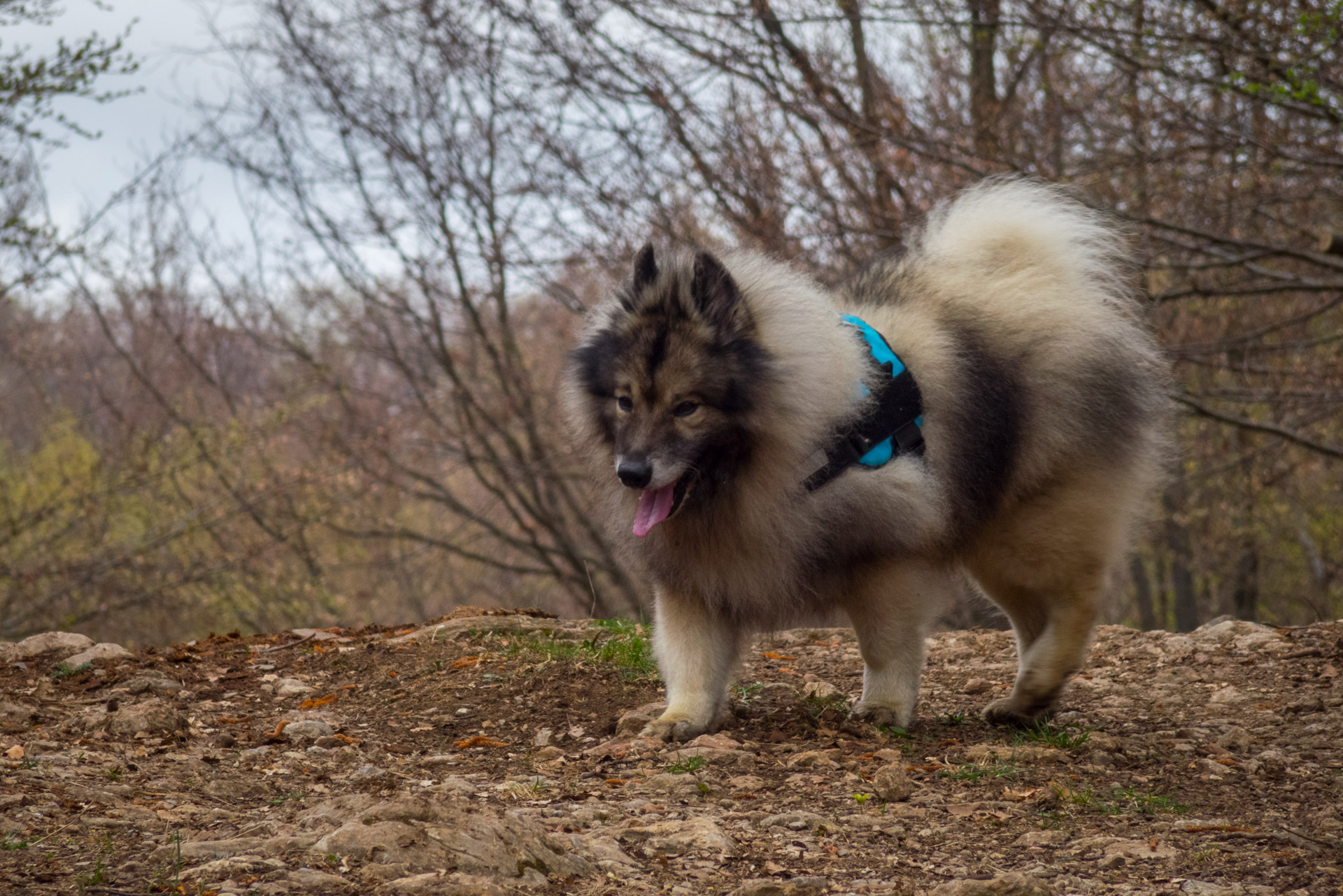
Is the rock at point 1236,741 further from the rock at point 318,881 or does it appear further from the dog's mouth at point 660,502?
the rock at point 318,881

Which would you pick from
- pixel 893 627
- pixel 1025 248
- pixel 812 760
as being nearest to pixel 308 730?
pixel 812 760

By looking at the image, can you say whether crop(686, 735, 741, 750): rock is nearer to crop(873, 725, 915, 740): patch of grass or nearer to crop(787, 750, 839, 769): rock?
crop(787, 750, 839, 769): rock

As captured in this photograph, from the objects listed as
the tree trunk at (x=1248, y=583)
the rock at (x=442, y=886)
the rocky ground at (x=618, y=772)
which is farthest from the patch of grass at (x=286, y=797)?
the tree trunk at (x=1248, y=583)

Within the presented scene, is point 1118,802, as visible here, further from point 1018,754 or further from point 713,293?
point 713,293

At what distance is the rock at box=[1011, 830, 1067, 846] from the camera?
3.19 m

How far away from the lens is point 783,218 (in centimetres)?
977

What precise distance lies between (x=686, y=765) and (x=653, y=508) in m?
0.88

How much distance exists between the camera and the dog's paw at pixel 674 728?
161 inches

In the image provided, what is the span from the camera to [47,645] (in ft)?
17.2

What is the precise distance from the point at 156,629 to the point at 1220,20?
39.9 feet

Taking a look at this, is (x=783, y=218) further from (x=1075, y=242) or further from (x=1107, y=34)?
(x=1075, y=242)

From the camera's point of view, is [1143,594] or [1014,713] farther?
[1143,594]

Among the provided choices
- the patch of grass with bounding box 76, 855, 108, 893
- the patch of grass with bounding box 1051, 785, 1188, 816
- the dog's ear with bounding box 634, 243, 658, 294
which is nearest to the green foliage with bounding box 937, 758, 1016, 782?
the patch of grass with bounding box 1051, 785, 1188, 816

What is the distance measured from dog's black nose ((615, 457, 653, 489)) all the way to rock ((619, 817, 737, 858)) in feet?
3.61
